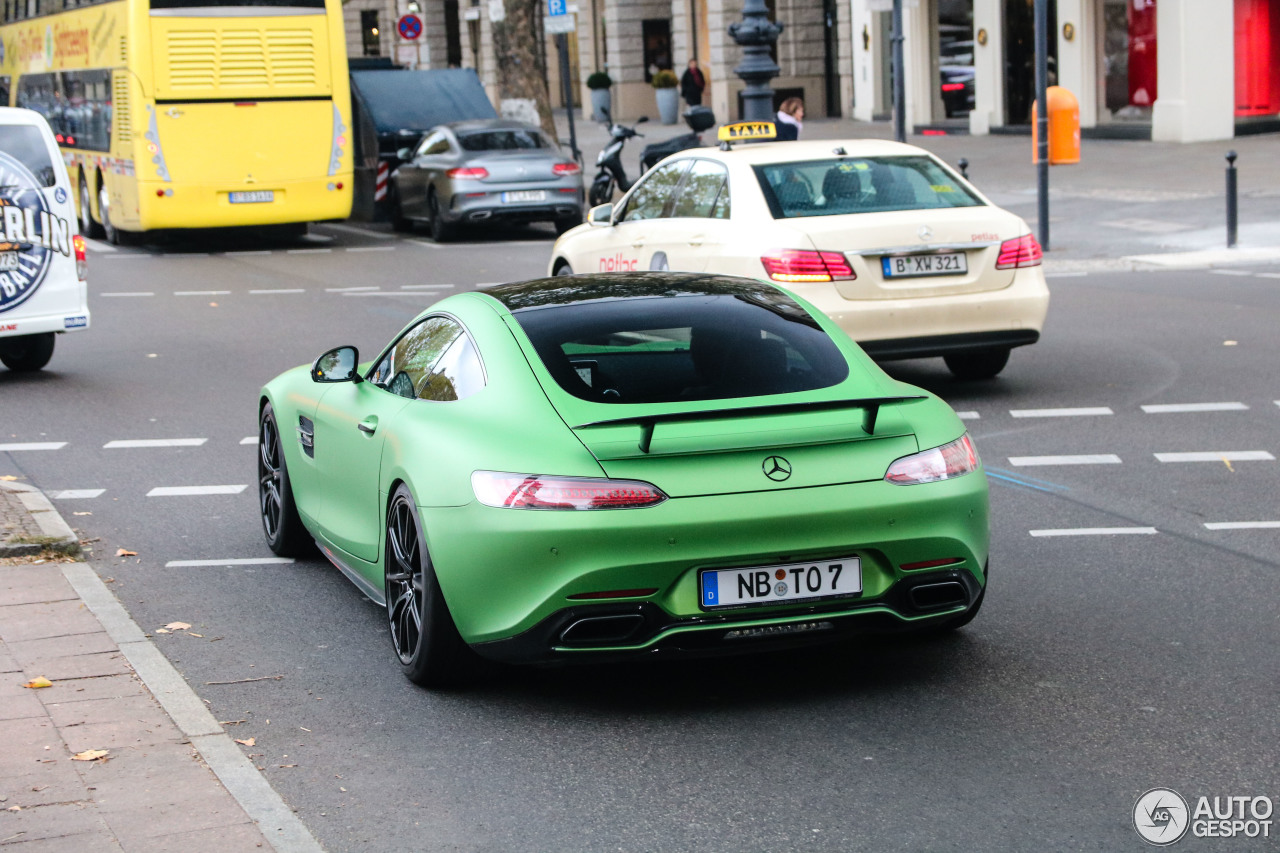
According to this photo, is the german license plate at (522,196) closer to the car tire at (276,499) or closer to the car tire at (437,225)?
the car tire at (437,225)

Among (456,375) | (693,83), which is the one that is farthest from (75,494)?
(693,83)

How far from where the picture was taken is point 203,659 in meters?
6.18

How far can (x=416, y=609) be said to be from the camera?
5.75 metres

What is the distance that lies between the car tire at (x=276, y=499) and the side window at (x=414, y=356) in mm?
1050

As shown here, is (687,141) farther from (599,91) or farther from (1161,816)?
(599,91)

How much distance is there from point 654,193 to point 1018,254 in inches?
107

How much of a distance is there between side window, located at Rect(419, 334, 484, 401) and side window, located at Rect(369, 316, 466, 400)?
→ 2.3 inches

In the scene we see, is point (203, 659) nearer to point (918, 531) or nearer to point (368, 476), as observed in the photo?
point (368, 476)

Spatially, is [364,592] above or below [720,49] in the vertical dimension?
below

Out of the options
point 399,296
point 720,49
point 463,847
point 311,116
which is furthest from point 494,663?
point 720,49

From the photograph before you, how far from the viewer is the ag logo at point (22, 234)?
12922mm

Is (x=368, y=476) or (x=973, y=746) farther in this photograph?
(x=368, y=476)

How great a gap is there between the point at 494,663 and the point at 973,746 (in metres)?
1.54

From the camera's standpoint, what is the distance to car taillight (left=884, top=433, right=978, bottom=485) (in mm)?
5367
